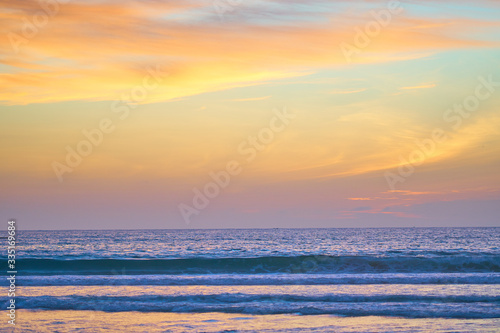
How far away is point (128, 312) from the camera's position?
51.6 ft

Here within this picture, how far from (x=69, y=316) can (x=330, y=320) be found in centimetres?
795

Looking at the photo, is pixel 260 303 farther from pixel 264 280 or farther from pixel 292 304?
pixel 264 280

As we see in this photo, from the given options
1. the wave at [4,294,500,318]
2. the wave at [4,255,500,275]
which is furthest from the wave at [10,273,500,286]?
the wave at [4,255,500,275]

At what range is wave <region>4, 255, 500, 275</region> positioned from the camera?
97.0ft

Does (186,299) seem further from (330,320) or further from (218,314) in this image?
(330,320)

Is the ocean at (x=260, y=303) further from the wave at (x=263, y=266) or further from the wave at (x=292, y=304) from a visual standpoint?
the wave at (x=263, y=266)

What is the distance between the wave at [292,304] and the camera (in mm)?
15219

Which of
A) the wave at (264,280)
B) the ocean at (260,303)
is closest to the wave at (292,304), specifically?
the ocean at (260,303)

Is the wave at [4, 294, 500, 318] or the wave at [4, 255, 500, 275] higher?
the wave at [4, 255, 500, 275]

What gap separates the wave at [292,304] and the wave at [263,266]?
1112 cm

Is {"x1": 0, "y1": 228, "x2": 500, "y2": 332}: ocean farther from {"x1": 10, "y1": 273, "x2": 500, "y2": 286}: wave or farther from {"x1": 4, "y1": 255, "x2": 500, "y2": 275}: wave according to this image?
{"x1": 4, "y1": 255, "x2": 500, "y2": 275}: wave

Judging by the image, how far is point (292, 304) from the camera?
16750 mm

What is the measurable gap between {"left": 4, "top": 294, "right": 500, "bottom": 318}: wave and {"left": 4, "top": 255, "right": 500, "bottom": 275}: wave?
11.1 meters

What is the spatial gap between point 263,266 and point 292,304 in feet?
46.9
